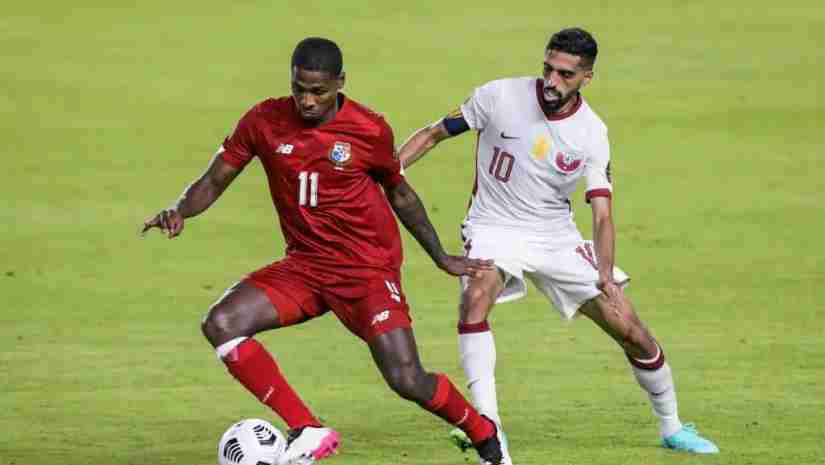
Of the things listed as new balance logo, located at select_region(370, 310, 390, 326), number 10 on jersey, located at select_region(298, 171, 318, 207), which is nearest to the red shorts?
new balance logo, located at select_region(370, 310, 390, 326)

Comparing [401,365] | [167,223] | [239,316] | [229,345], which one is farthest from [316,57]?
[401,365]

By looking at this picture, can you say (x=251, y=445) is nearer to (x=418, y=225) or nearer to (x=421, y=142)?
(x=418, y=225)

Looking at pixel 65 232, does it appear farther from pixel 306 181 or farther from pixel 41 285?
pixel 306 181

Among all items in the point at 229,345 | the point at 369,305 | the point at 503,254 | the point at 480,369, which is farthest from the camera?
the point at 503,254

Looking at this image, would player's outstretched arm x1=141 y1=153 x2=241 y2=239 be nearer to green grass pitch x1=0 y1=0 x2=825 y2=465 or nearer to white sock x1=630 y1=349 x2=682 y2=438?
green grass pitch x1=0 y1=0 x2=825 y2=465

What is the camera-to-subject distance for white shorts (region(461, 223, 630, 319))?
11711 mm

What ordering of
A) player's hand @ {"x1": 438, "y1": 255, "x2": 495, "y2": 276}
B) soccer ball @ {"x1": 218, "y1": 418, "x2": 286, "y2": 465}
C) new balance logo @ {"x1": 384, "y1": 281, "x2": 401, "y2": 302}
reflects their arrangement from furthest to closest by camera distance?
player's hand @ {"x1": 438, "y1": 255, "x2": 495, "y2": 276} → new balance logo @ {"x1": 384, "y1": 281, "x2": 401, "y2": 302} → soccer ball @ {"x1": 218, "y1": 418, "x2": 286, "y2": 465}

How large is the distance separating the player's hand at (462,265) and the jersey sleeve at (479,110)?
1.35 metres

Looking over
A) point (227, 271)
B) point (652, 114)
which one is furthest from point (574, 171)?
point (652, 114)

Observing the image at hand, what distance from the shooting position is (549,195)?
12.0m

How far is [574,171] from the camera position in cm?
1191

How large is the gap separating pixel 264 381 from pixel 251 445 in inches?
16.6

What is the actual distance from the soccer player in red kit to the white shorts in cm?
100

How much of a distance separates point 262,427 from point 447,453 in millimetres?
1908
